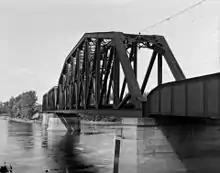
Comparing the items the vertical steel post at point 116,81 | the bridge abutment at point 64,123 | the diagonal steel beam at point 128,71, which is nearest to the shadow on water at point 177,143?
the diagonal steel beam at point 128,71

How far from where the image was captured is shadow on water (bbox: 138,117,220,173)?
23.2 m

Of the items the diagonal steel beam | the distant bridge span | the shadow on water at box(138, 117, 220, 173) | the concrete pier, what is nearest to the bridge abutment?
the distant bridge span

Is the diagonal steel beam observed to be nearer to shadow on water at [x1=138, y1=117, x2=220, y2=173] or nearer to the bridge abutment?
shadow on water at [x1=138, y1=117, x2=220, y2=173]

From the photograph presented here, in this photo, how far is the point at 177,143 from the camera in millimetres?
24141

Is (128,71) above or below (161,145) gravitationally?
above

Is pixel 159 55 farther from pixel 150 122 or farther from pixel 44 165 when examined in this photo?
pixel 44 165

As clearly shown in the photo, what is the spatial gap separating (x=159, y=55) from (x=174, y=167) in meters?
15.0

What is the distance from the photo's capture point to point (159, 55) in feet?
115

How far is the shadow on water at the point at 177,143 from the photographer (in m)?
23.2

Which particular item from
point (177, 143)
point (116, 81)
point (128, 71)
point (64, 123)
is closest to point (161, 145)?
point (177, 143)

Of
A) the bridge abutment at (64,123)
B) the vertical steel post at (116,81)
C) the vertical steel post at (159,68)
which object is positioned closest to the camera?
the vertical steel post at (116,81)

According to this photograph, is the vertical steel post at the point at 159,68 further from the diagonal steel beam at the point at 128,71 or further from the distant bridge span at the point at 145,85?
the diagonal steel beam at the point at 128,71

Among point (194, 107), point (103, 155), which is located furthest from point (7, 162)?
point (194, 107)

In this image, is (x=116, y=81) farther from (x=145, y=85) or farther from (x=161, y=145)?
(x=161, y=145)
